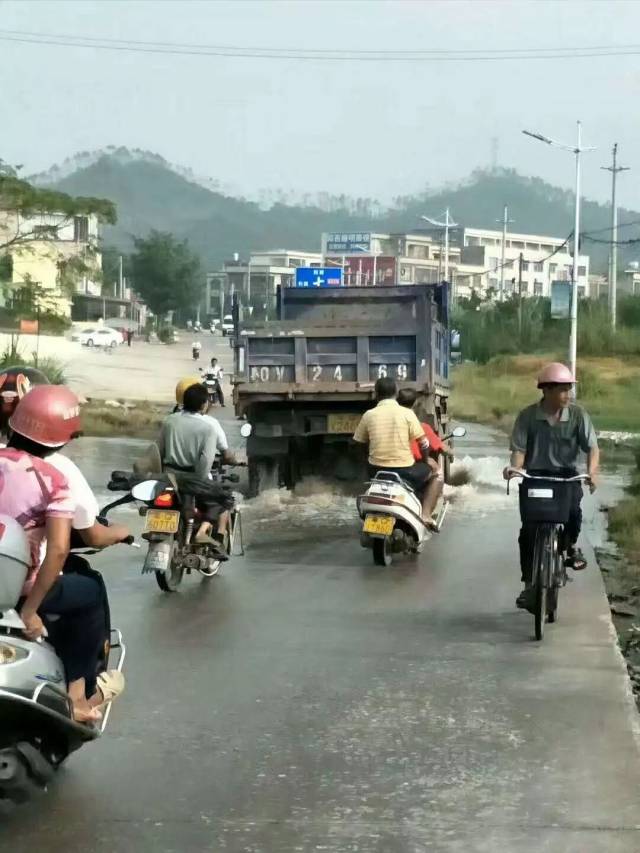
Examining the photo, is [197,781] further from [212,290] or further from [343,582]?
[212,290]

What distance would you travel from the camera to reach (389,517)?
11711 millimetres

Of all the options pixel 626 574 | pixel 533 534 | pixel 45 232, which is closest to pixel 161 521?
pixel 533 534

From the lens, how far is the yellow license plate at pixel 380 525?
11648 millimetres

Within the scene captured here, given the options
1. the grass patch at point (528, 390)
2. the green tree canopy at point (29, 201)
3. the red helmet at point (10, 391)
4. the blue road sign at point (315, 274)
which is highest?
the green tree canopy at point (29, 201)

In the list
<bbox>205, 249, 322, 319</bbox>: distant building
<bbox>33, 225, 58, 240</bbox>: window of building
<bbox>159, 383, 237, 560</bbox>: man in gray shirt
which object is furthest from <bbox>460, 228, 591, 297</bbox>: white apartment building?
<bbox>159, 383, 237, 560</bbox>: man in gray shirt

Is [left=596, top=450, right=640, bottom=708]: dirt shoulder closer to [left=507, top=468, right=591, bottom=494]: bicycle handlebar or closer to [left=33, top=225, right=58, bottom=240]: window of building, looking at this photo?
[left=507, top=468, right=591, bottom=494]: bicycle handlebar

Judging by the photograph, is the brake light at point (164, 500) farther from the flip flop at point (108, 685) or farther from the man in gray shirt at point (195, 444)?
the flip flop at point (108, 685)

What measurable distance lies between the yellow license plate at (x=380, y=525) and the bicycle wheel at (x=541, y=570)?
299cm

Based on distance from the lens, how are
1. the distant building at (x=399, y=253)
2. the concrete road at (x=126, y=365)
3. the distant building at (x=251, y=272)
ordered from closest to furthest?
the concrete road at (x=126, y=365), the distant building at (x=399, y=253), the distant building at (x=251, y=272)

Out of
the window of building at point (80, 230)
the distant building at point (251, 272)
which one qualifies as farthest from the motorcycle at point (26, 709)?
the distant building at point (251, 272)

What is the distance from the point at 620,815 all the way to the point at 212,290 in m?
192

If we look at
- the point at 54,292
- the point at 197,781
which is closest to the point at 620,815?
the point at 197,781

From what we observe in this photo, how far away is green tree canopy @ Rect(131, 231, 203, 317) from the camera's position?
129750mm

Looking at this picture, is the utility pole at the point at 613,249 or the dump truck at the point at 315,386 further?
the utility pole at the point at 613,249
